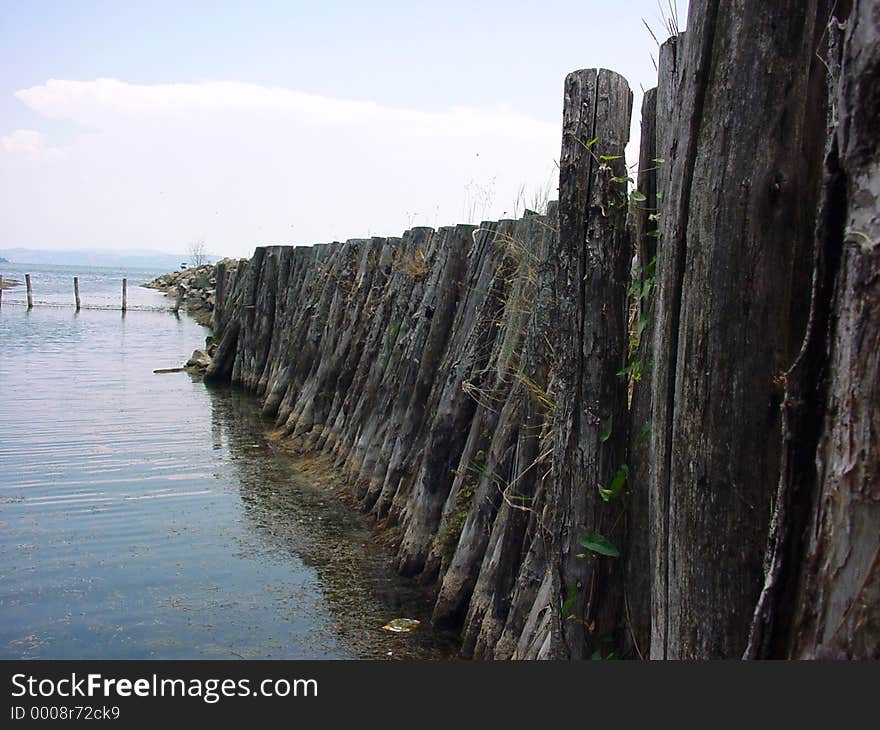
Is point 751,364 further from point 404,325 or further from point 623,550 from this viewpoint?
point 404,325

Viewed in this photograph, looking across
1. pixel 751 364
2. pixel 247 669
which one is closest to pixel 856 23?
pixel 751 364

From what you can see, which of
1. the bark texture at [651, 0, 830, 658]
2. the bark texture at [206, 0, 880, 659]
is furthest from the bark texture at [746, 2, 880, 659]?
the bark texture at [651, 0, 830, 658]

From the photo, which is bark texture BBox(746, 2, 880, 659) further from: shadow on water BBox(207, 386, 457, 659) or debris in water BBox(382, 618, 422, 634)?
debris in water BBox(382, 618, 422, 634)

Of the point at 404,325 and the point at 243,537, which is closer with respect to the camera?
the point at 243,537

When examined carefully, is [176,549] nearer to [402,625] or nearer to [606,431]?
[402,625]

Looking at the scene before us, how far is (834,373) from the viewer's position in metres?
1.66

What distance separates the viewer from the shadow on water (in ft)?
18.0

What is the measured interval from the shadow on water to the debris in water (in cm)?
5

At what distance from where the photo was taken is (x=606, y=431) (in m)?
3.46

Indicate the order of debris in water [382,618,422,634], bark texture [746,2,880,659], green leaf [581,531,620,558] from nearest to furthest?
bark texture [746,2,880,659] → green leaf [581,531,620,558] → debris in water [382,618,422,634]

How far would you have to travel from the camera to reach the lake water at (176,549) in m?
5.47

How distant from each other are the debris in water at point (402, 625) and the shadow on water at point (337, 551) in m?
0.05

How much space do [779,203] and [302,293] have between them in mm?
12200

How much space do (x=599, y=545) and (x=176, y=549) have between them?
15.7ft
